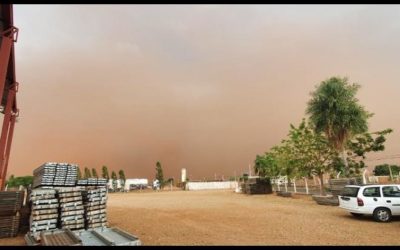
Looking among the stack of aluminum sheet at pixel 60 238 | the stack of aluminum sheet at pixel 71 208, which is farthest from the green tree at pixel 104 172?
the stack of aluminum sheet at pixel 60 238

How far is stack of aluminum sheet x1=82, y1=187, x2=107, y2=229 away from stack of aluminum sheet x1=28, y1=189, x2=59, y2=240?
141 cm

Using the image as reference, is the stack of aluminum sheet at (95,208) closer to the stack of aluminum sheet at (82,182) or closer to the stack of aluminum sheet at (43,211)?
the stack of aluminum sheet at (82,182)

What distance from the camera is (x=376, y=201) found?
48.0ft

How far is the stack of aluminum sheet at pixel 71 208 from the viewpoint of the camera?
13516 mm

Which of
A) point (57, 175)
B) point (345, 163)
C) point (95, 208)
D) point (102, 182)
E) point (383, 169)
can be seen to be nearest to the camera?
point (95, 208)

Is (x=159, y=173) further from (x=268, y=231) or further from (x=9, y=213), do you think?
(x=268, y=231)

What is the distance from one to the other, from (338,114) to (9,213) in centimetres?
2814

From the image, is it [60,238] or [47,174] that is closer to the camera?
[60,238]

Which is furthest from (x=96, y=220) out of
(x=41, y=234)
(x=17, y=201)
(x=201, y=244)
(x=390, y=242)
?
(x=390, y=242)

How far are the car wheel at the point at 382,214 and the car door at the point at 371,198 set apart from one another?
0.21m

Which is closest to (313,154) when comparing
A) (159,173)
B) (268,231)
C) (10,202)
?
(268,231)

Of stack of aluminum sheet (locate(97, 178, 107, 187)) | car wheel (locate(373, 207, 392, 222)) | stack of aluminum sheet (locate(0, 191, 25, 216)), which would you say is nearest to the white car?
car wheel (locate(373, 207, 392, 222))

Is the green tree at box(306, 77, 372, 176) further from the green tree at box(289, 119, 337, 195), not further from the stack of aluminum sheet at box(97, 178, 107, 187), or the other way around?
the stack of aluminum sheet at box(97, 178, 107, 187)

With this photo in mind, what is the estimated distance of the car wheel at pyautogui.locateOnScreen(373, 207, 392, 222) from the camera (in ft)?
47.1
